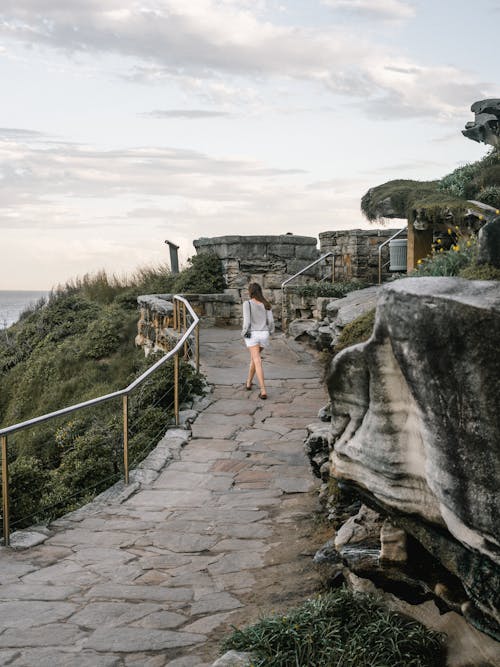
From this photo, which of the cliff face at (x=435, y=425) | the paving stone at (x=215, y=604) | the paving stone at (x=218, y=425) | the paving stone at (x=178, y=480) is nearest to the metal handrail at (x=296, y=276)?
the paving stone at (x=218, y=425)

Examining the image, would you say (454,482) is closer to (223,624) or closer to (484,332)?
(484,332)

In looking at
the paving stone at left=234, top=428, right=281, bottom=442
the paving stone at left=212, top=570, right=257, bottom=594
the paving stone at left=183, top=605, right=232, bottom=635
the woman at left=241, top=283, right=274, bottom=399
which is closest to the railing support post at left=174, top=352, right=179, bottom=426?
the paving stone at left=234, top=428, right=281, bottom=442

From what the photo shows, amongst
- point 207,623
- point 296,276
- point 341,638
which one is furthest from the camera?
point 296,276

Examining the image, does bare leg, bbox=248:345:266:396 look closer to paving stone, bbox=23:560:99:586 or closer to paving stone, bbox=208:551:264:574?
paving stone, bbox=208:551:264:574

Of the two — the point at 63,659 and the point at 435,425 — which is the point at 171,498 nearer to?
the point at 63,659

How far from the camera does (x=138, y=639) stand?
456 cm

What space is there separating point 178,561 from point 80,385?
9388 mm

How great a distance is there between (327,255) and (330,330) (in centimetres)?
567

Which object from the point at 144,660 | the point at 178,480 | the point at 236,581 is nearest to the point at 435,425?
the point at 144,660

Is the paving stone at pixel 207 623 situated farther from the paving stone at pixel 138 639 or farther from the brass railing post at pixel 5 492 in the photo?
the brass railing post at pixel 5 492

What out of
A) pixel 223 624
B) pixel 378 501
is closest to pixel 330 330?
pixel 223 624

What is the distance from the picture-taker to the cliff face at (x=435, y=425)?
2.81 meters

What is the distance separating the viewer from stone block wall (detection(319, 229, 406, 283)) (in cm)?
1691

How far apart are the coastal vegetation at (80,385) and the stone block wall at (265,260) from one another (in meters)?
0.42
